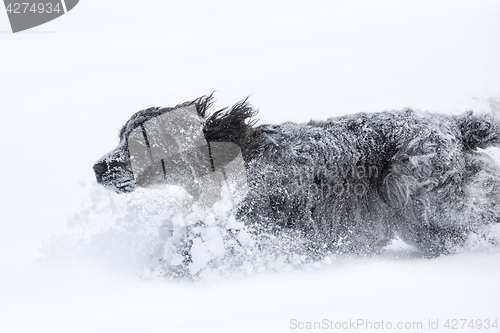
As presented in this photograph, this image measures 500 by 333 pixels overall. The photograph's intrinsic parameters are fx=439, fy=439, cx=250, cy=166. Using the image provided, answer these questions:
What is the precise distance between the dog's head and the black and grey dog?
1cm

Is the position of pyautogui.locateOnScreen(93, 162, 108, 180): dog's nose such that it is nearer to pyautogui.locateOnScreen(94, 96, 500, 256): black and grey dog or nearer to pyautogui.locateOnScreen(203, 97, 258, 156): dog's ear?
pyautogui.locateOnScreen(94, 96, 500, 256): black and grey dog

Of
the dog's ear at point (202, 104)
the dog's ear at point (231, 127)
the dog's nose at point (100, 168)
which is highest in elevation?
the dog's ear at point (202, 104)

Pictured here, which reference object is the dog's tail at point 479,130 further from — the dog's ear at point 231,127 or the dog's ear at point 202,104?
the dog's ear at point 202,104

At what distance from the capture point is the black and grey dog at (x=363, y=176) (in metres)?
4.20

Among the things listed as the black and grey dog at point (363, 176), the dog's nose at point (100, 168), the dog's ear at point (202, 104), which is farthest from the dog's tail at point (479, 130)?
the dog's nose at point (100, 168)

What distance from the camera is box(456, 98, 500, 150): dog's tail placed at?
14.3 ft

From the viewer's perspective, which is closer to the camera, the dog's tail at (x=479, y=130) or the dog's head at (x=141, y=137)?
the dog's head at (x=141, y=137)

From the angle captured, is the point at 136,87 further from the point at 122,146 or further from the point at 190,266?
the point at 190,266

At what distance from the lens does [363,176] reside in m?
4.30

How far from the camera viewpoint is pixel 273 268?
429 cm

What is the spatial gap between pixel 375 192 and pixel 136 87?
5.56 m

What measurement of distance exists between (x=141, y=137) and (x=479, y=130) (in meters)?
3.31

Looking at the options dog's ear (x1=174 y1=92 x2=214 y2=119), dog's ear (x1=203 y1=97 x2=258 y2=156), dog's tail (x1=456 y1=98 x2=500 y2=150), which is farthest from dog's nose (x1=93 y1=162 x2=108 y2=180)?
dog's tail (x1=456 y1=98 x2=500 y2=150)

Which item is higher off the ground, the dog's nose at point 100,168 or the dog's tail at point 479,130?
the dog's nose at point 100,168
